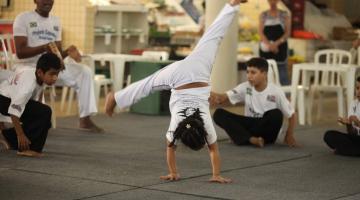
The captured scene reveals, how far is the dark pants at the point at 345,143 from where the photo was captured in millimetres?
8008

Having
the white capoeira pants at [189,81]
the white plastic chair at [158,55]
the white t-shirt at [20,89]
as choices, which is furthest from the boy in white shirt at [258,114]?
the white plastic chair at [158,55]

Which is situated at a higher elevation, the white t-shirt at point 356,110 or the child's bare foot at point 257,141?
the white t-shirt at point 356,110

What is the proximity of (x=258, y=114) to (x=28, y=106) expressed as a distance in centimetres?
219

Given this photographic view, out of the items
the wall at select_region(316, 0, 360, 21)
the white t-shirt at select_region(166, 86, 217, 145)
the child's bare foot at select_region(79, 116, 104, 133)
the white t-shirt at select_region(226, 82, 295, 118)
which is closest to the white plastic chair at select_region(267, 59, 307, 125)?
the white t-shirt at select_region(226, 82, 295, 118)

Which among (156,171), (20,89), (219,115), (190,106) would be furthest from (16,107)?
(219,115)

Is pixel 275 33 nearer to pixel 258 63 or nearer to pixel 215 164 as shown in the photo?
pixel 258 63

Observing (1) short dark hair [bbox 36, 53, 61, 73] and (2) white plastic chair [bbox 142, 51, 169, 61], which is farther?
(2) white plastic chair [bbox 142, 51, 169, 61]

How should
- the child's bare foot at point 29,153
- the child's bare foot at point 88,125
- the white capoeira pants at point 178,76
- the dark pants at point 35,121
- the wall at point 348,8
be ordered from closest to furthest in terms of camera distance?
the white capoeira pants at point 178,76 → the child's bare foot at point 29,153 → the dark pants at point 35,121 → the child's bare foot at point 88,125 → the wall at point 348,8

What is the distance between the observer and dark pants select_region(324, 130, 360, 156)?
8008 mm

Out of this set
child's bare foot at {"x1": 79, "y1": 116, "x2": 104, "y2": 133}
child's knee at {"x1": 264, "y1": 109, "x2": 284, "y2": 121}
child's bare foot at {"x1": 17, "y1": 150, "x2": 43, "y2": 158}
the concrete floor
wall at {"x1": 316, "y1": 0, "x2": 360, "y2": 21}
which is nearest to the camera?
the concrete floor

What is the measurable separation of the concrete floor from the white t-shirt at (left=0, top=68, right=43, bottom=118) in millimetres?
426

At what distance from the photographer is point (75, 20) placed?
13328 millimetres

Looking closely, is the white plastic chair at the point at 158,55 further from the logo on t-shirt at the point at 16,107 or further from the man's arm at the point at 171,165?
the man's arm at the point at 171,165

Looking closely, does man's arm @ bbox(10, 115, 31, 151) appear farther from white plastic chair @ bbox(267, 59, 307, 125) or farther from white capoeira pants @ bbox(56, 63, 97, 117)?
white plastic chair @ bbox(267, 59, 307, 125)
